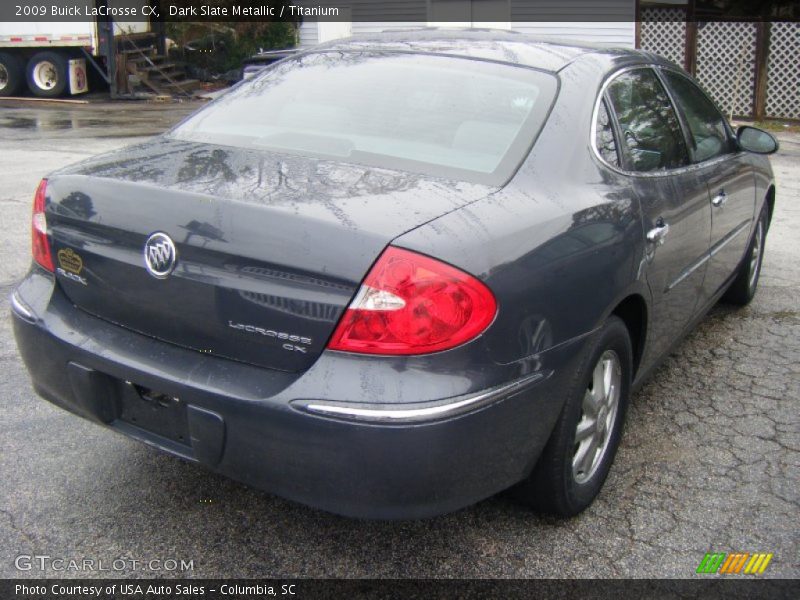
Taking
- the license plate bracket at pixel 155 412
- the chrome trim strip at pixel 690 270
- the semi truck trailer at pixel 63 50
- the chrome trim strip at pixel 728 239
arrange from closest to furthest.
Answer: the license plate bracket at pixel 155 412
the chrome trim strip at pixel 690 270
the chrome trim strip at pixel 728 239
the semi truck trailer at pixel 63 50

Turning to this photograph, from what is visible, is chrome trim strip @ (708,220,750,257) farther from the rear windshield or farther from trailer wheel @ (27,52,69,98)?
trailer wheel @ (27,52,69,98)

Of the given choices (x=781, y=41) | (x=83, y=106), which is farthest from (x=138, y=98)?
(x=781, y=41)

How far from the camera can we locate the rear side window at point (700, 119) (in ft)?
13.3

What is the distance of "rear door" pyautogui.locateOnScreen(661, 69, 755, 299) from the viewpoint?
4.01 meters

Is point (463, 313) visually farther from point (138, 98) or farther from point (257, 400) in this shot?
point (138, 98)

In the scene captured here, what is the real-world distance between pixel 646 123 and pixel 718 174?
681mm

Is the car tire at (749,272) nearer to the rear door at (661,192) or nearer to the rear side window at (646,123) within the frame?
the rear door at (661,192)

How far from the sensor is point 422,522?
9.96ft

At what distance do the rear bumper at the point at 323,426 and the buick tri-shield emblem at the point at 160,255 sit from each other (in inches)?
9.1

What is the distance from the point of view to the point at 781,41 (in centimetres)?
1507

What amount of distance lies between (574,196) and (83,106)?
640 inches

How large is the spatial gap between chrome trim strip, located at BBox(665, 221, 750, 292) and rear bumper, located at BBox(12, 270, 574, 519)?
1.12 metres

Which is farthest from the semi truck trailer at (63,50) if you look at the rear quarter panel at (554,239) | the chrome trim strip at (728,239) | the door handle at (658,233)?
the door handle at (658,233)

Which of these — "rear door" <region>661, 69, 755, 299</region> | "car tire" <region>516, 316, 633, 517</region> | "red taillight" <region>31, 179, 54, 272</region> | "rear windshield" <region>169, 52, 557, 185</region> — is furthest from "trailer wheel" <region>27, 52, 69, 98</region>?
"car tire" <region>516, 316, 633, 517</region>
